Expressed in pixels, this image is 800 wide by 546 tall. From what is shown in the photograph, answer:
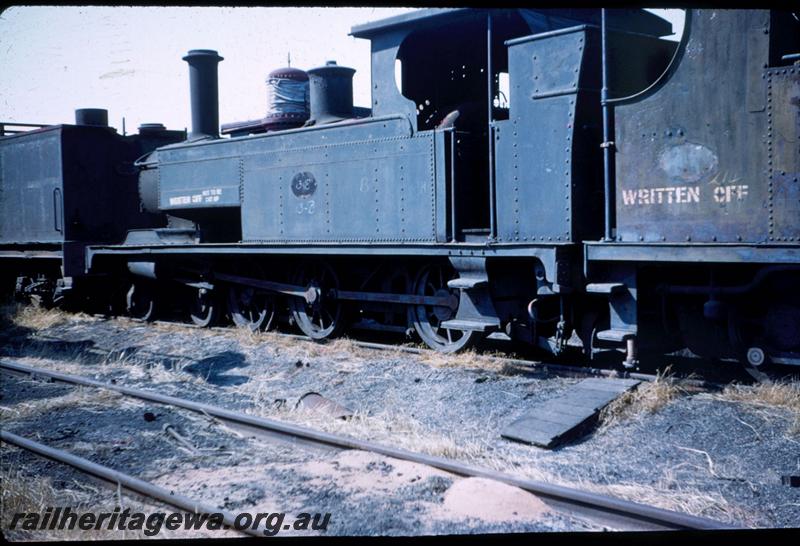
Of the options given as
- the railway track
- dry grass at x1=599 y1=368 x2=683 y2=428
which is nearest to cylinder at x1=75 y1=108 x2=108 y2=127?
the railway track

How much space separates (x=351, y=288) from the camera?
934 centimetres

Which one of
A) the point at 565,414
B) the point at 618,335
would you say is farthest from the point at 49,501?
the point at 618,335

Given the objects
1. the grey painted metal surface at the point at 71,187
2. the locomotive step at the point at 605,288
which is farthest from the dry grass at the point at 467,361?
the grey painted metal surface at the point at 71,187

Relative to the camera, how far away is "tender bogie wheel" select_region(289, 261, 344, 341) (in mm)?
9117

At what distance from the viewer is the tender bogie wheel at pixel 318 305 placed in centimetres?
912

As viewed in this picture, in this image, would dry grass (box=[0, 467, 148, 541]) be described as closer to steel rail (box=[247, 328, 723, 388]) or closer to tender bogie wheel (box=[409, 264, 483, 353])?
steel rail (box=[247, 328, 723, 388])

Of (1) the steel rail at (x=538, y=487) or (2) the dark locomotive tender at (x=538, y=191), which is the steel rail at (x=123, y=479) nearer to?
(1) the steel rail at (x=538, y=487)

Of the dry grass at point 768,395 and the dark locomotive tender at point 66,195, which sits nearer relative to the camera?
the dry grass at point 768,395

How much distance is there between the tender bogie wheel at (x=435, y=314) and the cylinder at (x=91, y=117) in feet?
28.1

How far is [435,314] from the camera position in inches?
320

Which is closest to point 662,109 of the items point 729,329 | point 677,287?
point 677,287

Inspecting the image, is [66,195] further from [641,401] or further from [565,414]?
[641,401]

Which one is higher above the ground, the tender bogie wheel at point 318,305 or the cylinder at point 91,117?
the cylinder at point 91,117

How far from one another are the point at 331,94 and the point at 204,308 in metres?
3.91
